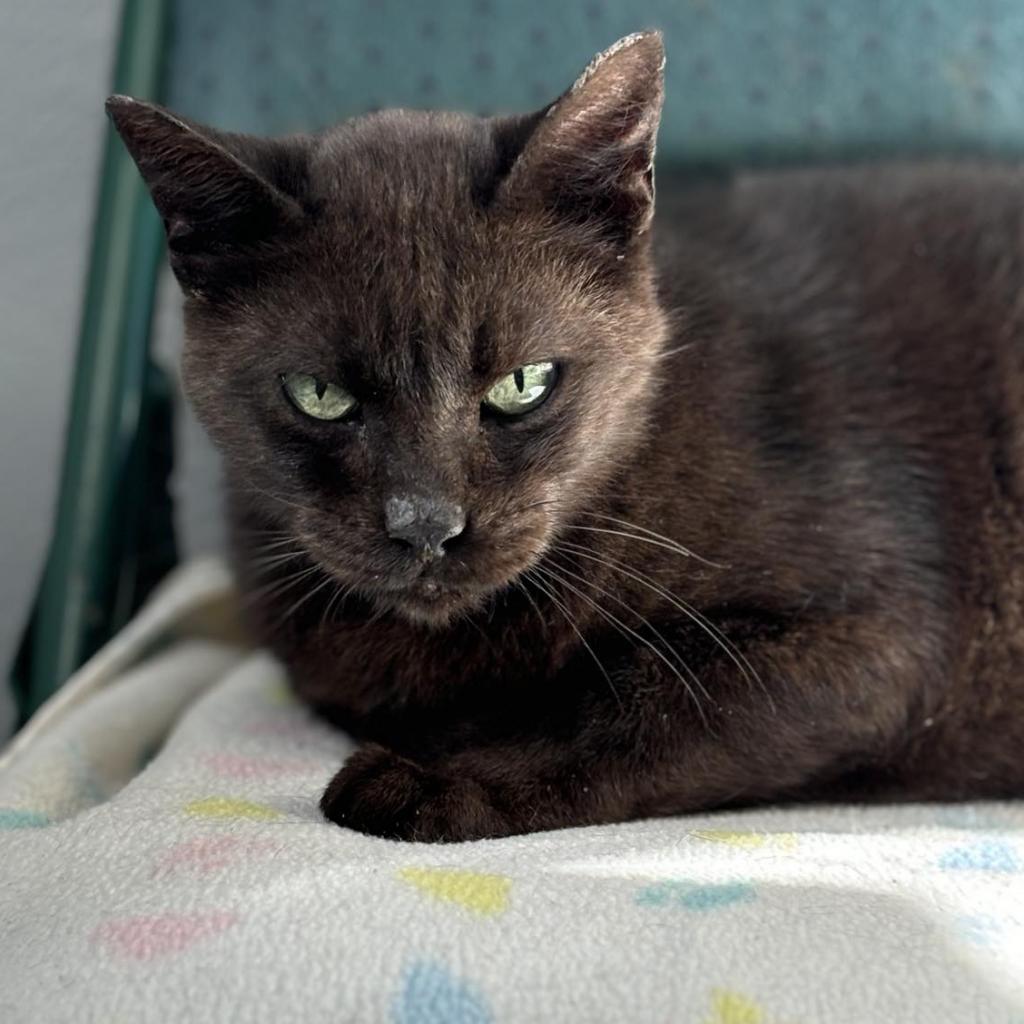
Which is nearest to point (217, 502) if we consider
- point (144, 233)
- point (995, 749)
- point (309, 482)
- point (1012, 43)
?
point (144, 233)

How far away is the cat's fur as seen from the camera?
87 centimetres

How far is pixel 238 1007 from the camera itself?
2.10 ft

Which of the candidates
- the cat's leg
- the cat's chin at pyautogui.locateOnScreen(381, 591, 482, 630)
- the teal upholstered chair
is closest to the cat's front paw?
the cat's leg

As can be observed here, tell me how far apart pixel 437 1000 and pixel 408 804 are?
0.78 feet

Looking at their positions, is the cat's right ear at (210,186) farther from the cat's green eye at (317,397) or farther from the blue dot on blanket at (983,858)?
the blue dot on blanket at (983,858)

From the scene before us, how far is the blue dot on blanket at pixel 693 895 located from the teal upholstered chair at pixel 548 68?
85 centimetres

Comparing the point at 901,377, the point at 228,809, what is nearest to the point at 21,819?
the point at 228,809

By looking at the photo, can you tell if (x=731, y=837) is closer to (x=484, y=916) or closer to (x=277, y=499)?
(x=484, y=916)

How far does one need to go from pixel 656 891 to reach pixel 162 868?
322 mm

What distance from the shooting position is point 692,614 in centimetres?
98

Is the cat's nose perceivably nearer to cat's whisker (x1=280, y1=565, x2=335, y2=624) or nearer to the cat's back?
cat's whisker (x1=280, y1=565, x2=335, y2=624)

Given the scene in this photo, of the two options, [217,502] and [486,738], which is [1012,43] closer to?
[486,738]

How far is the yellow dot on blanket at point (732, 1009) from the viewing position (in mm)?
633

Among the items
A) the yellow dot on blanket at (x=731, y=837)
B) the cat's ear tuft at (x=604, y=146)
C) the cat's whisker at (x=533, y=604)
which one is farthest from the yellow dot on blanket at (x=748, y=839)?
the cat's ear tuft at (x=604, y=146)
